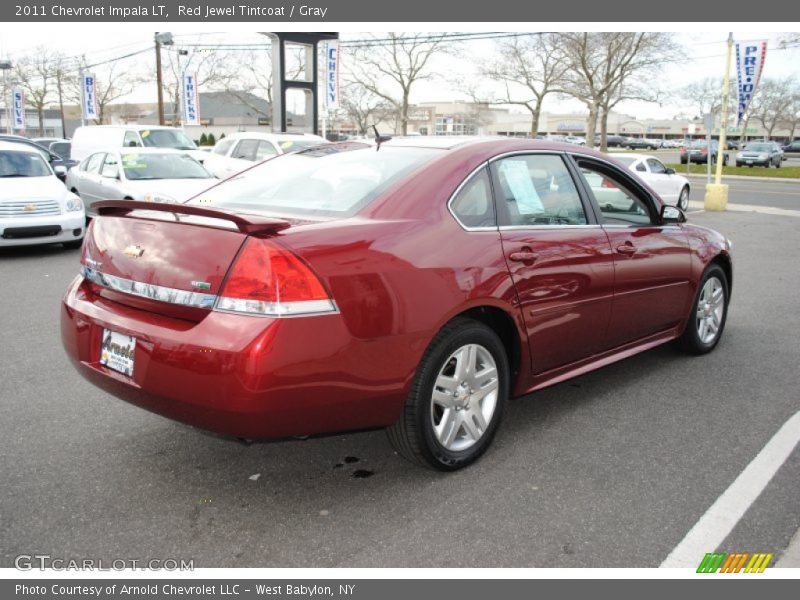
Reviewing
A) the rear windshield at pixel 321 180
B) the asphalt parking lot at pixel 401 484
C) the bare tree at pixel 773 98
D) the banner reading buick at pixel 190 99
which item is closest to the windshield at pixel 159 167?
the asphalt parking lot at pixel 401 484

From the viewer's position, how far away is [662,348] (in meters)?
5.61

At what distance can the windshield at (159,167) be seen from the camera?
11617 mm

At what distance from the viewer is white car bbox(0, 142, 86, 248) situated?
9531 mm

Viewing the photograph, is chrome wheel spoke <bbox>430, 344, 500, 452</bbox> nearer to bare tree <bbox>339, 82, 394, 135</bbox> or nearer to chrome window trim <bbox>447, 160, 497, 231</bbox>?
chrome window trim <bbox>447, 160, 497, 231</bbox>

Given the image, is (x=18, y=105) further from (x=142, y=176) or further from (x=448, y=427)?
(x=448, y=427)

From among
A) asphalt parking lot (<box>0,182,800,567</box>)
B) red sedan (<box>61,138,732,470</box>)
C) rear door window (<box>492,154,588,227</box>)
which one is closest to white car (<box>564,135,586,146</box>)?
rear door window (<box>492,154,588,227</box>)

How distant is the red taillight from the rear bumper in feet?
0.17

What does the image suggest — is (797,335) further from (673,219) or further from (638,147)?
(638,147)

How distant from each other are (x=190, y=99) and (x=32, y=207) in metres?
29.1

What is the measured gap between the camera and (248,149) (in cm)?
1642

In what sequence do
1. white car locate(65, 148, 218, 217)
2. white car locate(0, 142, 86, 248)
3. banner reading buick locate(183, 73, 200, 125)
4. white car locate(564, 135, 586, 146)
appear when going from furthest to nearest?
1. banner reading buick locate(183, 73, 200, 125)
2. white car locate(65, 148, 218, 217)
3. white car locate(0, 142, 86, 248)
4. white car locate(564, 135, 586, 146)

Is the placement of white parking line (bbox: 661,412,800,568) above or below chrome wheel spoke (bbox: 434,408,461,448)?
below

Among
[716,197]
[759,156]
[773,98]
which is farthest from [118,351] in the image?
[773,98]
